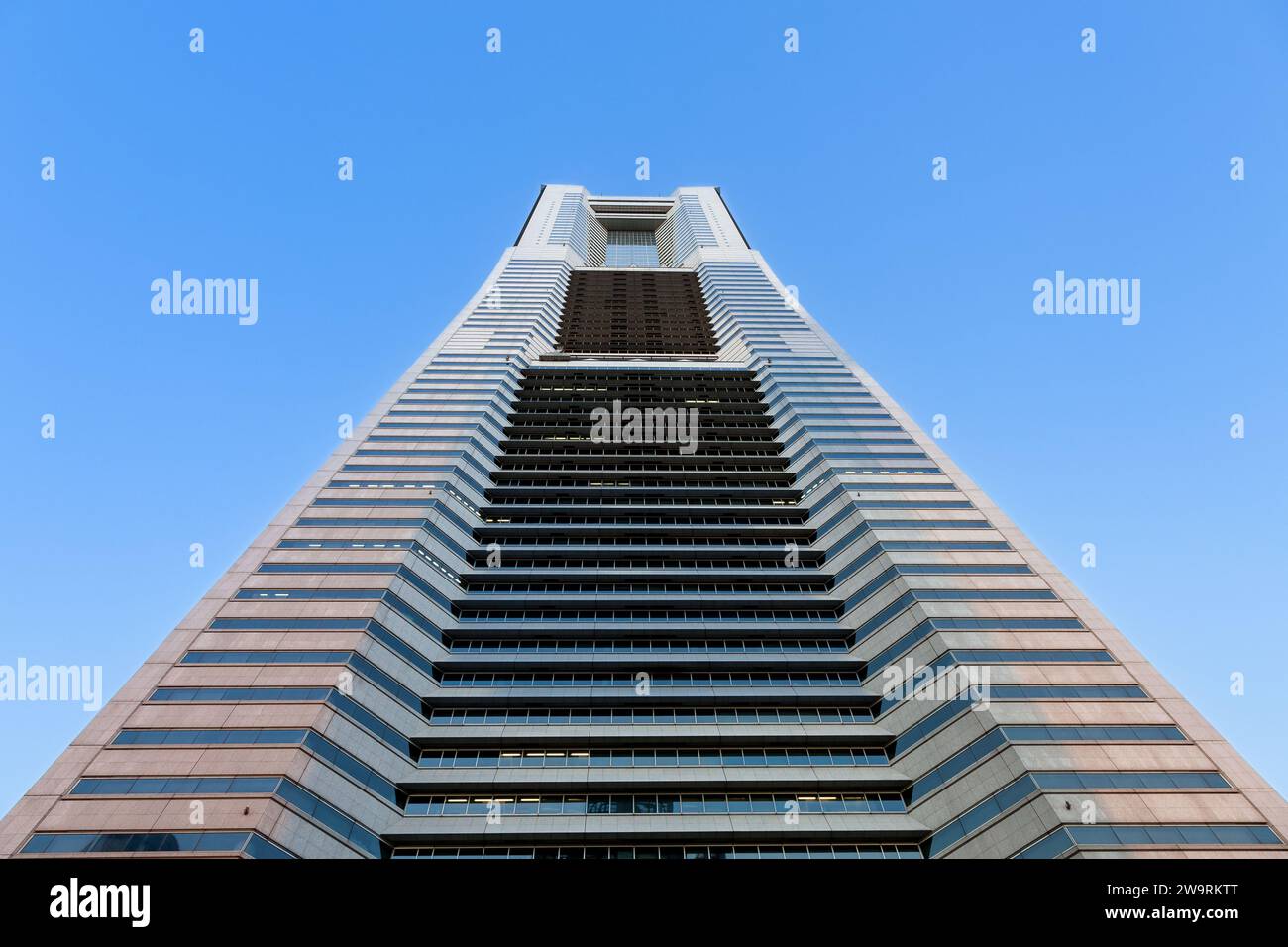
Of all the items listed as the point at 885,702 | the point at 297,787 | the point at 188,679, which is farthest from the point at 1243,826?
the point at 188,679

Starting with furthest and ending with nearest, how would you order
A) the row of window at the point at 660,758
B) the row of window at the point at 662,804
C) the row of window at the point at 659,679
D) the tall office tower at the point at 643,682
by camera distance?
the row of window at the point at 659,679
the row of window at the point at 660,758
the row of window at the point at 662,804
the tall office tower at the point at 643,682

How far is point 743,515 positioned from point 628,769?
26.2m

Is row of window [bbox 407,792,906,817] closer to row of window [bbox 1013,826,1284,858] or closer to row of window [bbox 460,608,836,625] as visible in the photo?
row of window [bbox 1013,826,1284,858]

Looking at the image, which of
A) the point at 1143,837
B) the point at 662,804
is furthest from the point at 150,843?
the point at 1143,837

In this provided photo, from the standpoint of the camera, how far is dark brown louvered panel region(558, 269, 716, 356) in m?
106

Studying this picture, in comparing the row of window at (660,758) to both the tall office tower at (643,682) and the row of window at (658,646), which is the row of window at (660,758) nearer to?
the tall office tower at (643,682)

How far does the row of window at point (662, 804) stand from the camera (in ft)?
126

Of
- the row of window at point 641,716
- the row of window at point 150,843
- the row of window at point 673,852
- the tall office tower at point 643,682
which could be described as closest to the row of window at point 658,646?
the tall office tower at point 643,682

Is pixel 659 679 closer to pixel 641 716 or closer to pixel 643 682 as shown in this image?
pixel 643 682

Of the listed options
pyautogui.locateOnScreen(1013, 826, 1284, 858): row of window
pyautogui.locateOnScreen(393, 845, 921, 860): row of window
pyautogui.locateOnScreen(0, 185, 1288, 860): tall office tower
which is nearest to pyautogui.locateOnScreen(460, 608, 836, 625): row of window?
pyautogui.locateOnScreen(0, 185, 1288, 860): tall office tower

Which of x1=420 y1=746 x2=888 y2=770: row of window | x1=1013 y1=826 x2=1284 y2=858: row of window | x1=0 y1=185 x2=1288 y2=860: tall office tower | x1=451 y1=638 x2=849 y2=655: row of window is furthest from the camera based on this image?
x1=451 y1=638 x2=849 y2=655: row of window

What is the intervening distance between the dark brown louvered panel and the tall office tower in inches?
1397

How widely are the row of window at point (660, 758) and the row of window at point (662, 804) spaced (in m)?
1.84
